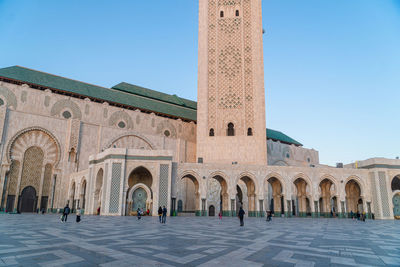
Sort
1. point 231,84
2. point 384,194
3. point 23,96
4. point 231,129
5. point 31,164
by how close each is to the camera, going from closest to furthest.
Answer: point 384,194 → point 31,164 → point 23,96 → point 231,129 → point 231,84

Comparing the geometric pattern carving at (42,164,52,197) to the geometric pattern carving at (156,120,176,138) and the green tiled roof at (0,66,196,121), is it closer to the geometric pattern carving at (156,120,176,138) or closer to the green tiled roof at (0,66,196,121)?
the green tiled roof at (0,66,196,121)

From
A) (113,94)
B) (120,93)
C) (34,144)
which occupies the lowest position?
(34,144)

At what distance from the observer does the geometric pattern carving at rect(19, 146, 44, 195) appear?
24422mm

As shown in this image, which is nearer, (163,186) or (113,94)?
(163,186)

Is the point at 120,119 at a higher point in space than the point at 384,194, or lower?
higher

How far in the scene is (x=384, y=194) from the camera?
24.5 meters

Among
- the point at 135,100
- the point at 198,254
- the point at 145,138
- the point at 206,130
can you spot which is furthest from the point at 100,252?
the point at 135,100

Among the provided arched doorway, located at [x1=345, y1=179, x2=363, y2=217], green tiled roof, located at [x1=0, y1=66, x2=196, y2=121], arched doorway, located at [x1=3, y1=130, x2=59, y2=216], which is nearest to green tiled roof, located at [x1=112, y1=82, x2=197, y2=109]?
green tiled roof, located at [x1=0, y1=66, x2=196, y2=121]

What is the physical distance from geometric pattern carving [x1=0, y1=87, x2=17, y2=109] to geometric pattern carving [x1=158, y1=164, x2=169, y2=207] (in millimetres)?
15219

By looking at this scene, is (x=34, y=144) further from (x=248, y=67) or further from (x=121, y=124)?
(x=248, y=67)

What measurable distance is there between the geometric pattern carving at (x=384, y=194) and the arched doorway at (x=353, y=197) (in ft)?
7.77

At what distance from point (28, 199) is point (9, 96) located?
9.33 m

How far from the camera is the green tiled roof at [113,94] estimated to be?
26.8 meters

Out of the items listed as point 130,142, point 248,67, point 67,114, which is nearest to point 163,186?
point 130,142
